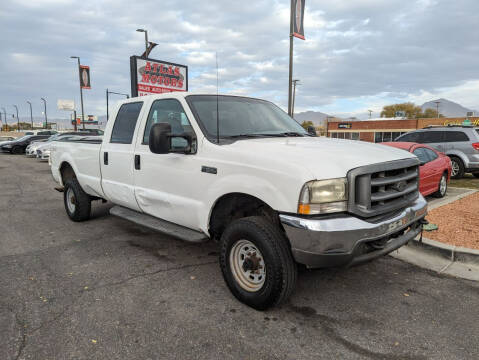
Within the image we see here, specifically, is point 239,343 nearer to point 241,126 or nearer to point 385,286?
point 385,286

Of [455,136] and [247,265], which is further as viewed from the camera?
[455,136]

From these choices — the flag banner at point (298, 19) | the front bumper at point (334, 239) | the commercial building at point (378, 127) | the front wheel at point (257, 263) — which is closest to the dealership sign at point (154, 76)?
the flag banner at point (298, 19)

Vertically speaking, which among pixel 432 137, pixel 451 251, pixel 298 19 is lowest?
pixel 451 251

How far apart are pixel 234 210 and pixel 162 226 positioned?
0.98 metres

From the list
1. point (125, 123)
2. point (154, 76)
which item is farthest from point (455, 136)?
point (154, 76)

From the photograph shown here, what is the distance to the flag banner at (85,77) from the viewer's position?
1416 inches

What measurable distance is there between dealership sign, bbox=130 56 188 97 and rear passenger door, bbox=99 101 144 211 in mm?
10267

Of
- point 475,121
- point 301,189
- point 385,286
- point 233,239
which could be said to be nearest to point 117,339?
point 233,239

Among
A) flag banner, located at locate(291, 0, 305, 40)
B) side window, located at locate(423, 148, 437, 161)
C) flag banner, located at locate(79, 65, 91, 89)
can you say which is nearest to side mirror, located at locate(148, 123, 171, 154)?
side window, located at locate(423, 148, 437, 161)

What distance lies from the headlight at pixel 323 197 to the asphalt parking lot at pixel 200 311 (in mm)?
1011

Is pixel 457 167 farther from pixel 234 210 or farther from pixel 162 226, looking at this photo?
pixel 162 226

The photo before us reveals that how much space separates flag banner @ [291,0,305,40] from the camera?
1036 cm

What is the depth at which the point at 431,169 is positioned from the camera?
7434 mm

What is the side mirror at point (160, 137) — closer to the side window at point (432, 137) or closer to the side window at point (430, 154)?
the side window at point (430, 154)
